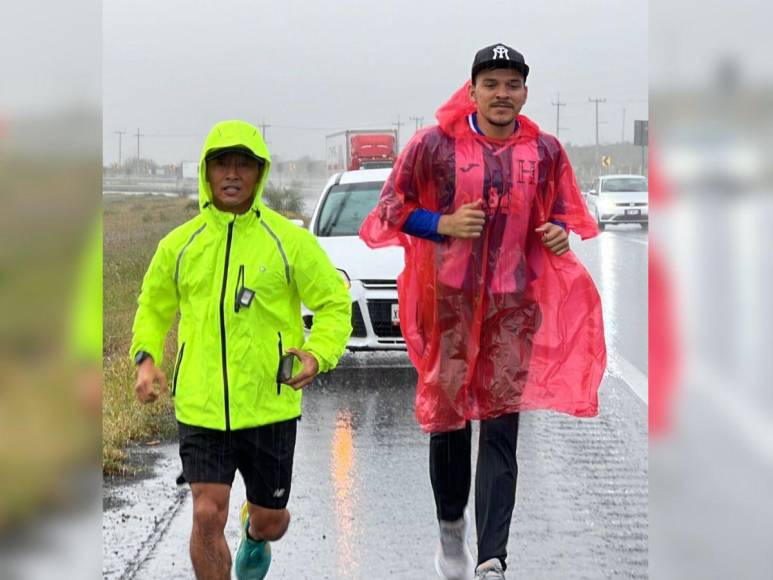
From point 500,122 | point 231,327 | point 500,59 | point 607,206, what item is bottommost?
point 231,327

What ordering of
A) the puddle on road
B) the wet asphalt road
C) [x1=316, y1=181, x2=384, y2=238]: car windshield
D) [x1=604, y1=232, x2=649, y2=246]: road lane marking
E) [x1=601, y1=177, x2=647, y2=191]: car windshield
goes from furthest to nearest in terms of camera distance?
[x1=601, y1=177, x2=647, y2=191]: car windshield < [x1=604, y1=232, x2=649, y2=246]: road lane marking < [x1=316, y1=181, x2=384, y2=238]: car windshield < the puddle on road < the wet asphalt road

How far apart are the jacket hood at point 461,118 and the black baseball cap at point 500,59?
6.0 inches

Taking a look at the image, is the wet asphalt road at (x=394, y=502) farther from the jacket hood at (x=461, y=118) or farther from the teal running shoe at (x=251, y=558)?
the jacket hood at (x=461, y=118)

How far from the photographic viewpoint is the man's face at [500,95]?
185 inches

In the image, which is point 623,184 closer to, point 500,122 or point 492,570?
point 500,122

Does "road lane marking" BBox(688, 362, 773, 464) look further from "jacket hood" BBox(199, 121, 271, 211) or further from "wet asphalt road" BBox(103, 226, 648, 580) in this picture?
"wet asphalt road" BBox(103, 226, 648, 580)

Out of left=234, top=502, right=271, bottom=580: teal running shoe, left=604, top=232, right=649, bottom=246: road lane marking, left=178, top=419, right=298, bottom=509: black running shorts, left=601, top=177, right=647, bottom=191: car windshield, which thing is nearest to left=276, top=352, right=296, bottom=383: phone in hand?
left=178, top=419, right=298, bottom=509: black running shorts

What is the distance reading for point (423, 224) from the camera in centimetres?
481

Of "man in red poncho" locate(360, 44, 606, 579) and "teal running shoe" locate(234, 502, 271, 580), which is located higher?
"man in red poncho" locate(360, 44, 606, 579)

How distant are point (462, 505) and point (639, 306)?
11665 millimetres

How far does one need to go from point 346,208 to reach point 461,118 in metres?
7.23

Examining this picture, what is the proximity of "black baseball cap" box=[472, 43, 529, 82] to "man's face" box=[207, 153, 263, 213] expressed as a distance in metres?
0.91

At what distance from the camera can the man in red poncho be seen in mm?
4758

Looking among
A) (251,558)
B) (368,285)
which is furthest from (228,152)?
(368,285)
